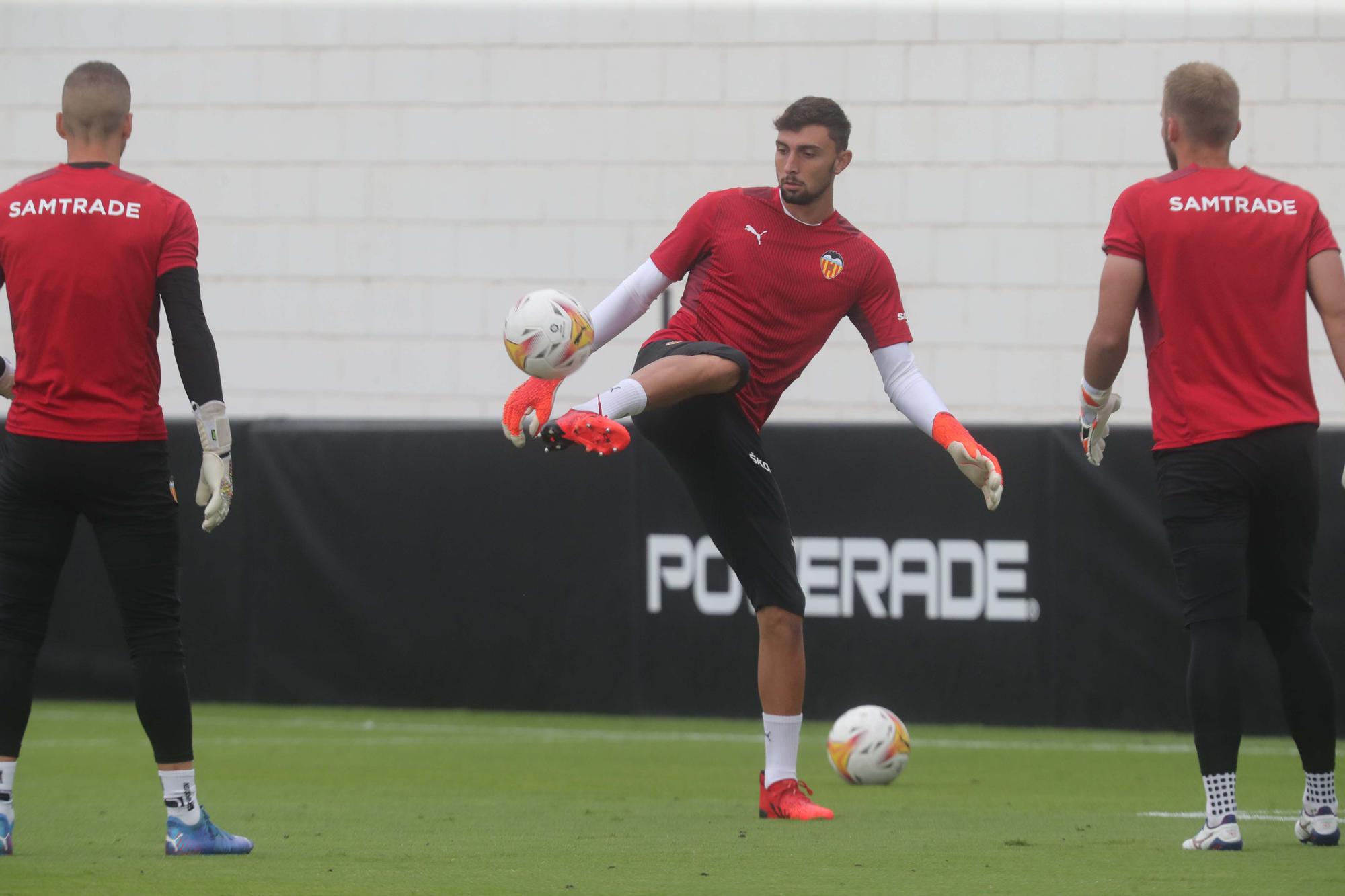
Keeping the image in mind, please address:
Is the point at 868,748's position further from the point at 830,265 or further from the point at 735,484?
the point at 830,265

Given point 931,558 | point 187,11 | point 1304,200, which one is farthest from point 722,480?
point 187,11

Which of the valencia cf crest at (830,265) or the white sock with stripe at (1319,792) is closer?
the white sock with stripe at (1319,792)

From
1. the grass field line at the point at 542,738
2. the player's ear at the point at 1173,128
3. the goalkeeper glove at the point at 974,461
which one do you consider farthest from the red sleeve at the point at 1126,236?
the grass field line at the point at 542,738

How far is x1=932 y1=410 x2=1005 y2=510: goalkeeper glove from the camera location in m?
5.31

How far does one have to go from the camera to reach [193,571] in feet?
34.0

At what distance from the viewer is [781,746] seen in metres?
5.75

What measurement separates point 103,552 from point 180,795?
620 mm

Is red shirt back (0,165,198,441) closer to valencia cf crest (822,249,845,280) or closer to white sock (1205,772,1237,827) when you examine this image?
valencia cf crest (822,249,845,280)

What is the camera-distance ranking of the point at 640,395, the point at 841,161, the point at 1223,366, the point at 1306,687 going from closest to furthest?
the point at 1223,366, the point at 1306,687, the point at 640,395, the point at 841,161

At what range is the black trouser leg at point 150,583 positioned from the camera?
448 cm

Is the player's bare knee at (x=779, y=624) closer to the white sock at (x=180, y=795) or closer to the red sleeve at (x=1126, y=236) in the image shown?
the red sleeve at (x=1126, y=236)

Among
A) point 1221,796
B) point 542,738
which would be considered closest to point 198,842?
point 1221,796

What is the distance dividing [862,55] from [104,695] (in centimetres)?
585

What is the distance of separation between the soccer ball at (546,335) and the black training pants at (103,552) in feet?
3.65
